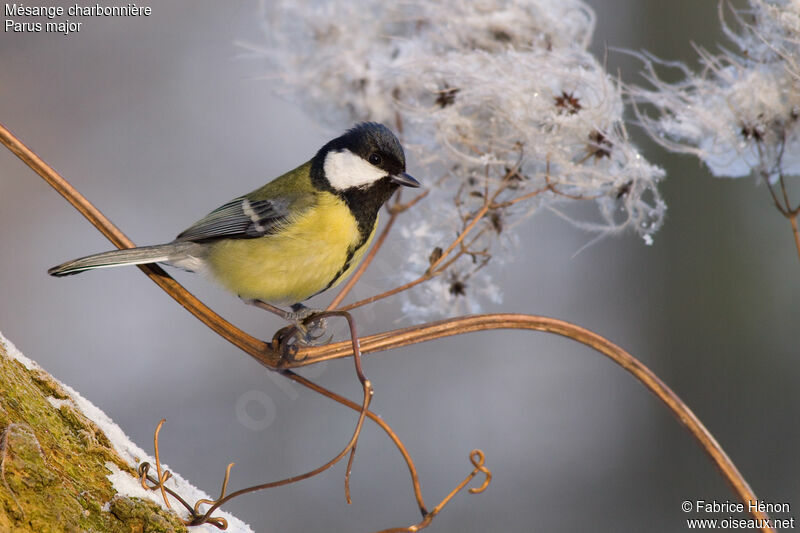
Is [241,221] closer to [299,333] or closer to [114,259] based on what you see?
[114,259]

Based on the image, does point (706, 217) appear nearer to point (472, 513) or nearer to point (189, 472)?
point (472, 513)

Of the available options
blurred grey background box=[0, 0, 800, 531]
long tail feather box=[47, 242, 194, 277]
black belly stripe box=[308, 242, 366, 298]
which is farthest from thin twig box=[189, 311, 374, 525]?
blurred grey background box=[0, 0, 800, 531]

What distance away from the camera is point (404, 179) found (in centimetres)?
128

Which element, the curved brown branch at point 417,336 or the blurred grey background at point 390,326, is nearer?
the curved brown branch at point 417,336

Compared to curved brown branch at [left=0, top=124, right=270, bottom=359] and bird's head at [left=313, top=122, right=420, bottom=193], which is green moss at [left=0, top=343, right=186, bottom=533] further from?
bird's head at [left=313, top=122, right=420, bottom=193]

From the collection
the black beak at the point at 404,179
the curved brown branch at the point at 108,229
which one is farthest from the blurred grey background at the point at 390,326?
the curved brown branch at the point at 108,229

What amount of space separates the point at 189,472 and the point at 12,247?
1178 millimetres

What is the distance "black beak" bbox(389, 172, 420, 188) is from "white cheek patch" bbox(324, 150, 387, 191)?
29 mm

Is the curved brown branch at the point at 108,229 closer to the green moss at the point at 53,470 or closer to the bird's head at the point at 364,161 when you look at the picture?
the green moss at the point at 53,470

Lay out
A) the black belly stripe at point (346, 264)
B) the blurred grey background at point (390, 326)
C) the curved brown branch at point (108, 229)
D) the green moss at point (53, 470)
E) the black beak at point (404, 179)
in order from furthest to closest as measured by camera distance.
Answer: the blurred grey background at point (390, 326) → the black belly stripe at point (346, 264) → the black beak at point (404, 179) → the curved brown branch at point (108, 229) → the green moss at point (53, 470)

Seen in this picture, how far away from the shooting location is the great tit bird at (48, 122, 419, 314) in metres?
1.30

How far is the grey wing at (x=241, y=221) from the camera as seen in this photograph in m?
1.32

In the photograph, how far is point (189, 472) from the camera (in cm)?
252

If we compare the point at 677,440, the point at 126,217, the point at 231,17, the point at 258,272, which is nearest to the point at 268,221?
the point at 258,272
